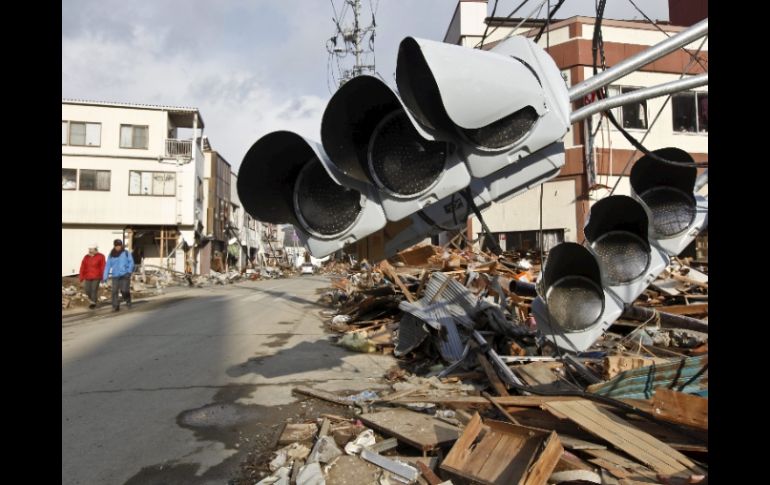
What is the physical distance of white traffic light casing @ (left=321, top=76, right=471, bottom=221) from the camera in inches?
89.0

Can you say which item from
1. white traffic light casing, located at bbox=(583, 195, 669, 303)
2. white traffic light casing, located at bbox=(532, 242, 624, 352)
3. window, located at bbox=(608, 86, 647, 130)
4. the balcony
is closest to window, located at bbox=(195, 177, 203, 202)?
the balcony

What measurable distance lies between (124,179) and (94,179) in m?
1.84

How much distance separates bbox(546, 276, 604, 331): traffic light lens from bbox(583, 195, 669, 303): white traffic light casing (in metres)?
0.19

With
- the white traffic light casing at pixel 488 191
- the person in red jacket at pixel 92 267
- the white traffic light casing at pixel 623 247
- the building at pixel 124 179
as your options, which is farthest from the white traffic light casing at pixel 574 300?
the building at pixel 124 179

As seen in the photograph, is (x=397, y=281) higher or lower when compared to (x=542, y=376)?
higher

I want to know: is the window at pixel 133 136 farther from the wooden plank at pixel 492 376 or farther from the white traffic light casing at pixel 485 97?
the white traffic light casing at pixel 485 97

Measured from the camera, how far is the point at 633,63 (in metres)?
2.89

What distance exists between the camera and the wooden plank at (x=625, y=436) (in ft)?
10.1

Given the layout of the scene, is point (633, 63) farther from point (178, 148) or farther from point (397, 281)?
point (178, 148)

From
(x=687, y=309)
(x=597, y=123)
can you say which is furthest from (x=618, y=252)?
(x=597, y=123)

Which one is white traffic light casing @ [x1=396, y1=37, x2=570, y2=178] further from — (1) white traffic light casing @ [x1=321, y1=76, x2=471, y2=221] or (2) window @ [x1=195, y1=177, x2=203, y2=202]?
(2) window @ [x1=195, y1=177, x2=203, y2=202]
